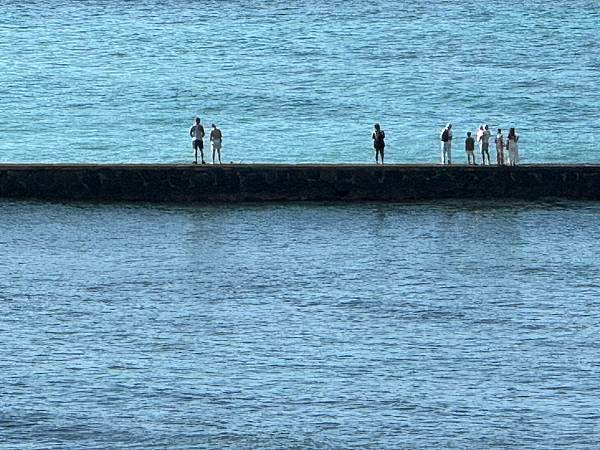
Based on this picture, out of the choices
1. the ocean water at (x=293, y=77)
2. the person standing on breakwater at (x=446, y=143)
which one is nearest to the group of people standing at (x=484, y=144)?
the person standing on breakwater at (x=446, y=143)

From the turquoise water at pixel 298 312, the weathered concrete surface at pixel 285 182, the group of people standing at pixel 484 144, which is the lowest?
the turquoise water at pixel 298 312

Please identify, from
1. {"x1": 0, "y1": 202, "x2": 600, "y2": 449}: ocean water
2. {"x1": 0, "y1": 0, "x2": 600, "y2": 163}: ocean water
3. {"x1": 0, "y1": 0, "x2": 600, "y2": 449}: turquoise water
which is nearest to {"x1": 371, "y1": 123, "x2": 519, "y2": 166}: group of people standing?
{"x1": 0, "y1": 202, "x2": 600, "y2": 449}: ocean water

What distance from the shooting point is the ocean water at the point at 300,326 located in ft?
113

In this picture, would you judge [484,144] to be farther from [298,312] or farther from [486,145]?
[298,312]

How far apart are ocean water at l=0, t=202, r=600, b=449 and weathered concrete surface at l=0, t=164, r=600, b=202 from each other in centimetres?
66

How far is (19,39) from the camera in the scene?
4281 inches

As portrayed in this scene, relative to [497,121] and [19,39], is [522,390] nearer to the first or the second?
[497,121]

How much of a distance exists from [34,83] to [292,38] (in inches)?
655

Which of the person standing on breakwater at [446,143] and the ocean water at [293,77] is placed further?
the ocean water at [293,77]

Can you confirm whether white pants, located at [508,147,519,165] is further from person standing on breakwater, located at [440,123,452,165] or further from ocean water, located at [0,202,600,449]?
person standing on breakwater, located at [440,123,452,165]

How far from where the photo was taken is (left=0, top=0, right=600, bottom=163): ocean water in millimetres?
79812

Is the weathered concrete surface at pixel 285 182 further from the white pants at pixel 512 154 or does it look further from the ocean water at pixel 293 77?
the ocean water at pixel 293 77

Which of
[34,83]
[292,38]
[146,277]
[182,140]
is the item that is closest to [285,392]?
[146,277]

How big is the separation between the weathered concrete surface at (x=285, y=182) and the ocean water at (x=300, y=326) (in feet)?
2.17
